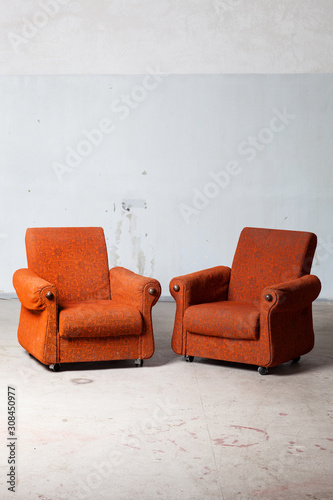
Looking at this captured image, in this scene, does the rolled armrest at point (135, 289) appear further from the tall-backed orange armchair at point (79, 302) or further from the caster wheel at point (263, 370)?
the caster wheel at point (263, 370)

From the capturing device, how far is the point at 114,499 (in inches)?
92.0

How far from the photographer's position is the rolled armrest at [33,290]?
382 cm

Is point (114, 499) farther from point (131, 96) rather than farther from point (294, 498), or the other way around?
point (131, 96)

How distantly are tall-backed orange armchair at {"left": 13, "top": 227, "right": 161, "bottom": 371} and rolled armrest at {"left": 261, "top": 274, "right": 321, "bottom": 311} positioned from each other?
2.40ft

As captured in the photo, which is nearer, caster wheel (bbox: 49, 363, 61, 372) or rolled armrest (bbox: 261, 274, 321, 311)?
rolled armrest (bbox: 261, 274, 321, 311)

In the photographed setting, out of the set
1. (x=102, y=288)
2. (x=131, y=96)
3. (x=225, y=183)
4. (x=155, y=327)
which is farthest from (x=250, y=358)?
(x=131, y=96)

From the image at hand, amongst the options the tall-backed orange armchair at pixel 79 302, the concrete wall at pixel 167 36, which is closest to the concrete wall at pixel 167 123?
the concrete wall at pixel 167 36

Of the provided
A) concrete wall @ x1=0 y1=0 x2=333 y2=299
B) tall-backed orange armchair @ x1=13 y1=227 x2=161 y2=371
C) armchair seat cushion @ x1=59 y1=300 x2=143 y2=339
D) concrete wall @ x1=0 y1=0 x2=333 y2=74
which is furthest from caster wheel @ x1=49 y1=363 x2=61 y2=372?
concrete wall @ x1=0 y1=0 x2=333 y2=74

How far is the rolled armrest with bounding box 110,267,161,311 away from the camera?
13.3 feet

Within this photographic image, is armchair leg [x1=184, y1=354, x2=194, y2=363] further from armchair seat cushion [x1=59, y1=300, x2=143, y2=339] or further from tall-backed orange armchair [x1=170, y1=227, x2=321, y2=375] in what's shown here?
armchair seat cushion [x1=59, y1=300, x2=143, y2=339]

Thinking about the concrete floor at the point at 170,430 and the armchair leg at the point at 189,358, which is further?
the armchair leg at the point at 189,358

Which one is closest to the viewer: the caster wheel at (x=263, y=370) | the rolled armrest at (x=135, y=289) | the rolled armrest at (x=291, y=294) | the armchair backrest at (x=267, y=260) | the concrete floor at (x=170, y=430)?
the concrete floor at (x=170, y=430)

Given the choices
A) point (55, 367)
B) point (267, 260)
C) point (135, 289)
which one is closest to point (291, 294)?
point (267, 260)

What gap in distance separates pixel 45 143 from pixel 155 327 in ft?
7.57
